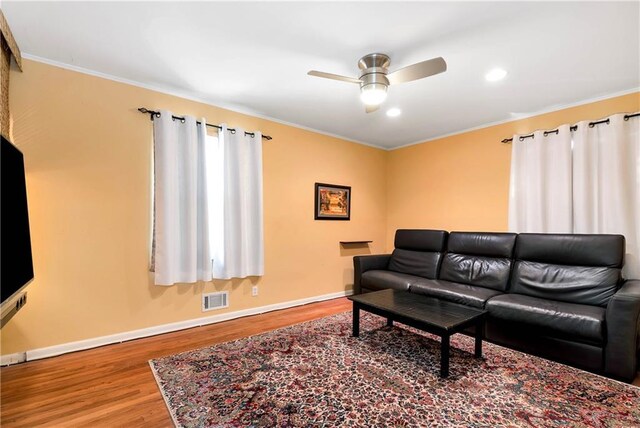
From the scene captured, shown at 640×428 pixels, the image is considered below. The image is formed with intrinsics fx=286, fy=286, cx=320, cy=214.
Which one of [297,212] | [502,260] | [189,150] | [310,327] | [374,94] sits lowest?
[310,327]

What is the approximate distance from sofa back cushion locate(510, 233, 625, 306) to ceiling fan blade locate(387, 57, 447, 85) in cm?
230

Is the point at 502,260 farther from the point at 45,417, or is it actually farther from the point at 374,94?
the point at 45,417

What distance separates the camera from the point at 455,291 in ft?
10.4

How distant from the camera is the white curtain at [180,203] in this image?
2932 mm

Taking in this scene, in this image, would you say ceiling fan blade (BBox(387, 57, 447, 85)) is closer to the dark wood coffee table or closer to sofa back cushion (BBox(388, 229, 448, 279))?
the dark wood coffee table

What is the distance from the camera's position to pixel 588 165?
309 centimetres

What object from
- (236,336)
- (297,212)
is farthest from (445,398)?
(297,212)

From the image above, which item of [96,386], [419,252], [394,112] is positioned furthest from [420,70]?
[96,386]

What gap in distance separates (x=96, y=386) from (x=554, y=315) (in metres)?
3.63

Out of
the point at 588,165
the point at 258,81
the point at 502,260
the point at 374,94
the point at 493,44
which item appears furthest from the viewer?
the point at 502,260

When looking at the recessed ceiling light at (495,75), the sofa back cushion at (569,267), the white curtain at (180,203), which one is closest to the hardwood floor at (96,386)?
the white curtain at (180,203)

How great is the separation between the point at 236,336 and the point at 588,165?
164 inches

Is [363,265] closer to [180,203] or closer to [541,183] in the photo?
[541,183]

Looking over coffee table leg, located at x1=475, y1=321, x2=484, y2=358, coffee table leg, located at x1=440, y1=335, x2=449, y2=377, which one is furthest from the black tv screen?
coffee table leg, located at x1=475, y1=321, x2=484, y2=358
